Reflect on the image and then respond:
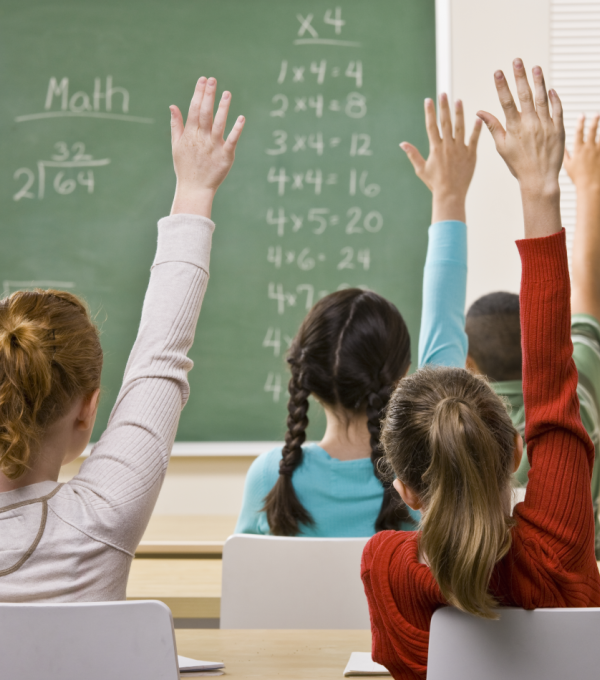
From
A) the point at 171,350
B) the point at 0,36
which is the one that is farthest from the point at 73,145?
the point at 171,350

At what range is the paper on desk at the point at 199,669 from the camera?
36.4 inches

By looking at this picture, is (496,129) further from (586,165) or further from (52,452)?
(586,165)

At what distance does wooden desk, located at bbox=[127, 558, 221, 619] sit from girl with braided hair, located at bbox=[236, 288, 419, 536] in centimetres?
19

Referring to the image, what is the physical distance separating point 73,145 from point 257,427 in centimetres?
129

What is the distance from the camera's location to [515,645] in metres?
0.74

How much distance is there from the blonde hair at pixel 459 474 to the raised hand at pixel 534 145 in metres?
0.22

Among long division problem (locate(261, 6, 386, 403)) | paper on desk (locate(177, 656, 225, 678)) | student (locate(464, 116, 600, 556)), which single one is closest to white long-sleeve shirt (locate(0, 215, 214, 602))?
paper on desk (locate(177, 656, 225, 678))

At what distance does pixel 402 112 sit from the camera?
277 cm

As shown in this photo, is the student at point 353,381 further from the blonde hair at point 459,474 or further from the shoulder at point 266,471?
the blonde hair at point 459,474

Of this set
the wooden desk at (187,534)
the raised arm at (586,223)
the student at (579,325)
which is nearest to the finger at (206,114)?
the student at (579,325)

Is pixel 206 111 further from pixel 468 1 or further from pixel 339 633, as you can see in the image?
pixel 468 1

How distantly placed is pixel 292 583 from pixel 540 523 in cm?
58

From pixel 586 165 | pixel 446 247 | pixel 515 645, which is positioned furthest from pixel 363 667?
pixel 586 165

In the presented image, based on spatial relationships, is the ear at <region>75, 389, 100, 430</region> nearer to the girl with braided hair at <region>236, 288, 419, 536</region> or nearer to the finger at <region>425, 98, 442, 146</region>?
the girl with braided hair at <region>236, 288, 419, 536</region>
